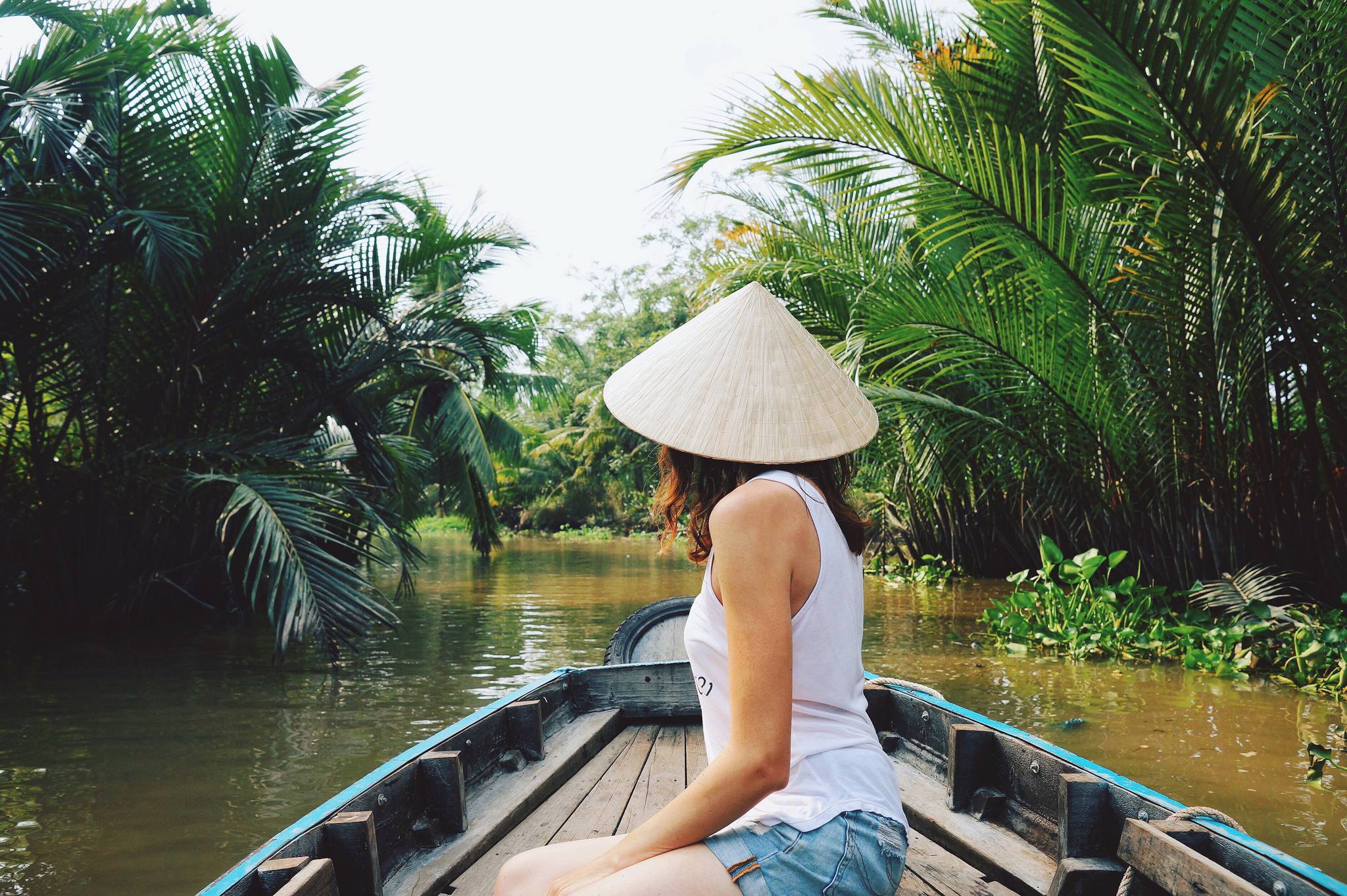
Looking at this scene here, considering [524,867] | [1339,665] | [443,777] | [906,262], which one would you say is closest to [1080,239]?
[906,262]

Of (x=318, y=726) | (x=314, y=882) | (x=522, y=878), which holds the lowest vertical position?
(x=318, y=726)

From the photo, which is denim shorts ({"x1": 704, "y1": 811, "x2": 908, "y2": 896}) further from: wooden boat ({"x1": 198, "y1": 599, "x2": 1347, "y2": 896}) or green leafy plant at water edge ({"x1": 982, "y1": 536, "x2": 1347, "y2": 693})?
green leafy plant at water edge ({"x1": 982, "y1": 536, "x2": 1347, "y2": 693})

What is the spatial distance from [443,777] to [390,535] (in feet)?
21.6

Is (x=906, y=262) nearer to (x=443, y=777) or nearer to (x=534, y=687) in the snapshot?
(x=534, y=687)

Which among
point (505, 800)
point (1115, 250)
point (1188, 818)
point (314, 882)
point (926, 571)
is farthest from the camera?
point (926, 571)

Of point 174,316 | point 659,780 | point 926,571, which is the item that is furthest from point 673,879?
point 926,571

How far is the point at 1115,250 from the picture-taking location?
23.3ft

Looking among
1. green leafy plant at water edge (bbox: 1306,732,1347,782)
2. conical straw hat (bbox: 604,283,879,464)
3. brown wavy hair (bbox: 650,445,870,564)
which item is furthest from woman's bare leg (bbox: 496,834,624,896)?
green leafy plant at water edge (bbox: 1306,732,1347,782)

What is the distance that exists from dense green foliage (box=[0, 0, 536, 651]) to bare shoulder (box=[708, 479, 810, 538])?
20.3 ft

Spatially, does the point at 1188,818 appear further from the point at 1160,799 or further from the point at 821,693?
the point at 821,693

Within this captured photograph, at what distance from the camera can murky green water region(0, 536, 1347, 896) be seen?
411cm

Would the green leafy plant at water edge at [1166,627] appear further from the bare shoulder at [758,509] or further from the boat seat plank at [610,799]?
the bare shoulder at [758,509]

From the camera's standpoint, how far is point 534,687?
3.76m

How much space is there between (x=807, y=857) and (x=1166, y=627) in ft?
23.7
